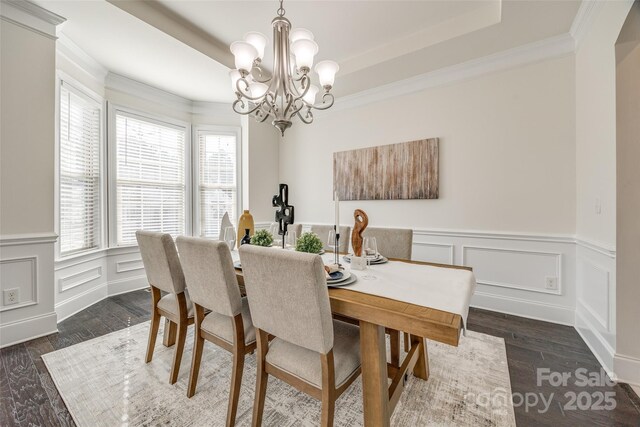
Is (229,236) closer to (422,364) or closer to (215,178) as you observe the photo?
(422,364)

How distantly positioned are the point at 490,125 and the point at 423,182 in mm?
872

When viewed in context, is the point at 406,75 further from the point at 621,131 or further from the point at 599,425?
the point at 599,425

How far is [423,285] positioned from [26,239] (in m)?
3.10

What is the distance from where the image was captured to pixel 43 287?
7.61ft

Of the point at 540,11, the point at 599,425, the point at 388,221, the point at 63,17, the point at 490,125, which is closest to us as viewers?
the point at 599,425

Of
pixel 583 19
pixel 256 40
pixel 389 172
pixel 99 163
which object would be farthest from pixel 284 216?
pixel 583 19

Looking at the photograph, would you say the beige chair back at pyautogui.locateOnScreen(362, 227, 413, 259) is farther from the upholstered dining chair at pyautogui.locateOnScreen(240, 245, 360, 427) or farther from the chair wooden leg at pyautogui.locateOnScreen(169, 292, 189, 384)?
the chair wooden leg at pyautogui.locateOnScreen(169, 292, 189, 384)

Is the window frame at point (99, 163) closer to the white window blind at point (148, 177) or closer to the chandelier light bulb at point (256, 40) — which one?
the white window blind at point (148, 177)

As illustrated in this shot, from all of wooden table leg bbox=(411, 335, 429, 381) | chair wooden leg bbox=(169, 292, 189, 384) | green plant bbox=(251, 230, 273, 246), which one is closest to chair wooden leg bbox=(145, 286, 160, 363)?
chair wooden leg bbox=(169, 292, 189, 384)

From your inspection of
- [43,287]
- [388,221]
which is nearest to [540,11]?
[388,221]

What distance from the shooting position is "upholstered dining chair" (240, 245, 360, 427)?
104 cm

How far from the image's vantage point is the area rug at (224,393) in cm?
140

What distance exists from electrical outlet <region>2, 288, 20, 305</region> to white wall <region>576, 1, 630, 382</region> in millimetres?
4447

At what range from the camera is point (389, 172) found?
3373mm
